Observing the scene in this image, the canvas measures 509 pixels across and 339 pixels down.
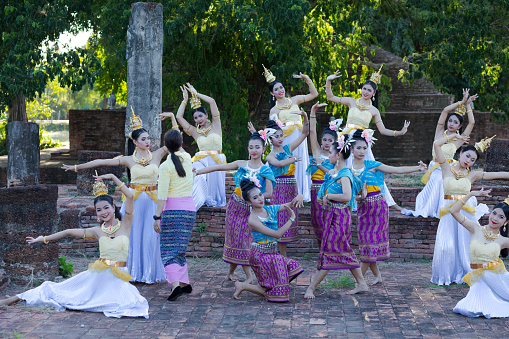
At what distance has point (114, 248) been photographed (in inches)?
248

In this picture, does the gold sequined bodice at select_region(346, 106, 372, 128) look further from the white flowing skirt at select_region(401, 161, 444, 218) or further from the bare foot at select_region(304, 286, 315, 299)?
the bare foot at select_region(304, 286, 315, 299)

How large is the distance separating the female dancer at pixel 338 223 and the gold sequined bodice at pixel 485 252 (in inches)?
46.9

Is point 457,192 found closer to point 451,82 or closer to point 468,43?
point 468,43

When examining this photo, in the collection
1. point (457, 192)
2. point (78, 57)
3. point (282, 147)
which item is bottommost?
point (457, 192)

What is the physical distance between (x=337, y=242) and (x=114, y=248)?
7.51 ft

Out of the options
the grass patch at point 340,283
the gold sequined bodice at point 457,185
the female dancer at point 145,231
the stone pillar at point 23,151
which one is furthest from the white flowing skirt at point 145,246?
the stone pillar at point 23,151

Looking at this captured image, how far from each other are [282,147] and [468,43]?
21.8 ft

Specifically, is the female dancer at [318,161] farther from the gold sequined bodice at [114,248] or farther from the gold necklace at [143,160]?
the gold sequined bodice at [114,248]

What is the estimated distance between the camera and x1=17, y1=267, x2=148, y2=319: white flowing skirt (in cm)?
616

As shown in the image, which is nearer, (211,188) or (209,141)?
(209,141)

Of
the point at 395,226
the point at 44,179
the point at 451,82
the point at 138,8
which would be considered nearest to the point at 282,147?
the point at 395,226

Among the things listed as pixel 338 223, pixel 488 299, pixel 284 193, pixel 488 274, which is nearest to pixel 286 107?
pixel 284 193

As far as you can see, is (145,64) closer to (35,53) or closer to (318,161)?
(35,53)

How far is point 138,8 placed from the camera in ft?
32.0
